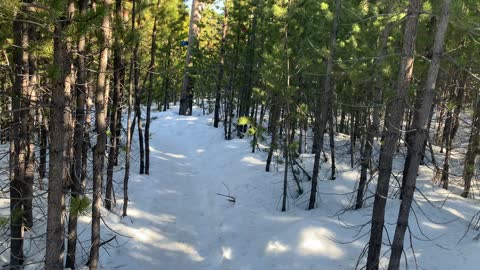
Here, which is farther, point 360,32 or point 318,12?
point 318,12

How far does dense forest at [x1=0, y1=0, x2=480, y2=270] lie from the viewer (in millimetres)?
6652

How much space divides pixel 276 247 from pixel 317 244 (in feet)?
3.68

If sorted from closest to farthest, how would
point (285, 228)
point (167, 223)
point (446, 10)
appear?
1. point (446, 10)
2. point (285, 228)
3. point (167, 223)

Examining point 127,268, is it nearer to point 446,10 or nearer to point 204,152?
point 446,10

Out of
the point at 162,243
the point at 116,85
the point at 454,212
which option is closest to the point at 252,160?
the point at 162,243

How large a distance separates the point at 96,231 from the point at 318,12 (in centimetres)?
1190

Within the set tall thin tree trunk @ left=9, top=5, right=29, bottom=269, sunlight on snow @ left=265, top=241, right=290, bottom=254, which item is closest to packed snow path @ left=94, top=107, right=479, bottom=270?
sunlight on snow @ left=265, top=241, right=290, bottom=254

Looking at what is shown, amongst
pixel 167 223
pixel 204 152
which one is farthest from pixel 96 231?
pixel 204 152

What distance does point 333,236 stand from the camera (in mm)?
10680

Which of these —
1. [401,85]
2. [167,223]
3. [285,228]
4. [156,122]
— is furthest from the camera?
[156,122]

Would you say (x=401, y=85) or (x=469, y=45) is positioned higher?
(x=469, y=45)

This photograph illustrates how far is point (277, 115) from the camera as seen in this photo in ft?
64.3

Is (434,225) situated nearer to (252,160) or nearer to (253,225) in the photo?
(253,225)

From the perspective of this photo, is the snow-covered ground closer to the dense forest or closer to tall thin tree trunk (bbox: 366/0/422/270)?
the dense forest
